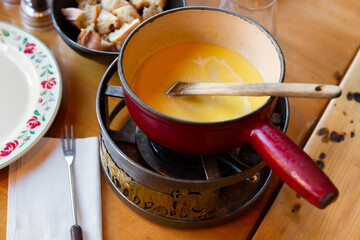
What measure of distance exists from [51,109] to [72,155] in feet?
0.38

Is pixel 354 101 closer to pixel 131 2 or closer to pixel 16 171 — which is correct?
pixel 131 2

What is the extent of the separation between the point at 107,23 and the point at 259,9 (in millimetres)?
356

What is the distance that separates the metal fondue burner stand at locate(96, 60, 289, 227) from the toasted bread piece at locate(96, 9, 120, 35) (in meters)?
0.22

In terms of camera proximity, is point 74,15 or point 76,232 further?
point 74,15

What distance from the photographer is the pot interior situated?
0.67 m

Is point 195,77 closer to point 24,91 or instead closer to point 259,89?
point 259,89

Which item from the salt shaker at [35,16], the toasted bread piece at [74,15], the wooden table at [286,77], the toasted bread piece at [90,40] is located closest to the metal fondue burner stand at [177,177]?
the wooden table at [286,77]

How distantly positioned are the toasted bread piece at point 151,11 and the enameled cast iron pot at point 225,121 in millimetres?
247

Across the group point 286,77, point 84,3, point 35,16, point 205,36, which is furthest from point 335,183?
point 35,16

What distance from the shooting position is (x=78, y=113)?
0.88 metres

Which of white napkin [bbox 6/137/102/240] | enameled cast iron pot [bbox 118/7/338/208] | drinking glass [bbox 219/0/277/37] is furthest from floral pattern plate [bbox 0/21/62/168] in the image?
drinking glass [bbox 219/0/277/37]

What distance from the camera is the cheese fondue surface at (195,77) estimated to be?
68 cm

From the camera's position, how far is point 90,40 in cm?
89

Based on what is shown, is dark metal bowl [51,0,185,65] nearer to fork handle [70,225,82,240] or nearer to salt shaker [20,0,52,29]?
salt shaker [20,0,52,29]
